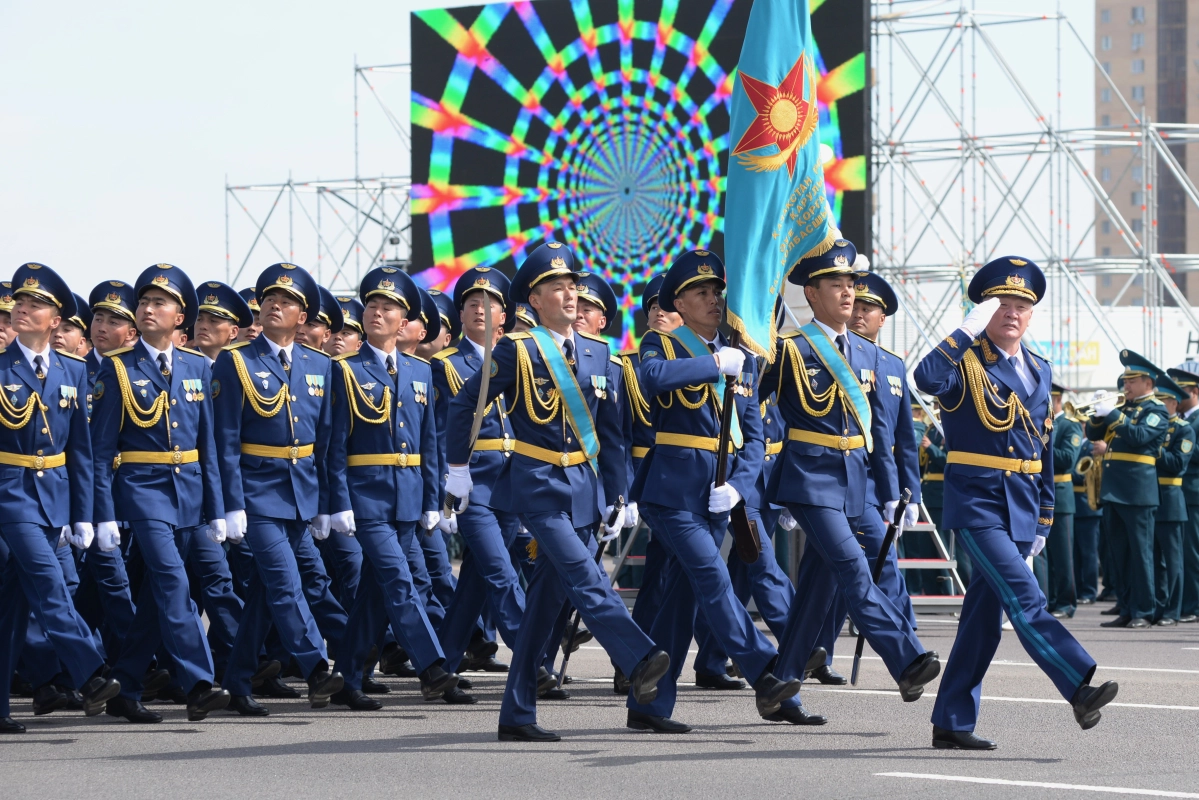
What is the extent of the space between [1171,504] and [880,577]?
211 inches

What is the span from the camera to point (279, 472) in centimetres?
770

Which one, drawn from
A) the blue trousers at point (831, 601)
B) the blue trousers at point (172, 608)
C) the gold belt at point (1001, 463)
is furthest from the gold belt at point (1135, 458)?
the blue trousers at point (172, 608)

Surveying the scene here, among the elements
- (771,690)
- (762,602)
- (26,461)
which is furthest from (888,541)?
(26,461)

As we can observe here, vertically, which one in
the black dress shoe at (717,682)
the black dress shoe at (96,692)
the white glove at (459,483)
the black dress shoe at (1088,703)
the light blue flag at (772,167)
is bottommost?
the black dress shoe at (717,682)

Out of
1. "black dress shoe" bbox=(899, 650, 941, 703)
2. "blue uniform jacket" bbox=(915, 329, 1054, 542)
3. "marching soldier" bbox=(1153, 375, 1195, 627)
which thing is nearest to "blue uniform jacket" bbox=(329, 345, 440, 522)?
"black dress shoe" bbox=(899, 650, 941, 703)

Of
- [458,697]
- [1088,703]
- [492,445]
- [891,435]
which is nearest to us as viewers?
[1088,703]

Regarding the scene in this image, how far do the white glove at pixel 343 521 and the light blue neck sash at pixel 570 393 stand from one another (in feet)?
4.54

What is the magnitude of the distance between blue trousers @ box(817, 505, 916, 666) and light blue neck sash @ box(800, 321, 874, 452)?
109 cm

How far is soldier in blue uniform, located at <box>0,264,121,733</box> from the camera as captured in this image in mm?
7020

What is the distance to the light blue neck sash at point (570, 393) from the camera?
677 centimetres

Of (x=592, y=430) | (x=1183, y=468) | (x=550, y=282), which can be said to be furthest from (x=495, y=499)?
(x=1183, y=468)

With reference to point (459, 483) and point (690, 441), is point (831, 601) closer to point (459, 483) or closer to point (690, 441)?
point (690, 441)

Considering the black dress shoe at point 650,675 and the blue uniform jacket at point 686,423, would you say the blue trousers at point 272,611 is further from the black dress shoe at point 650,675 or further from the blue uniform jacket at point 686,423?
the black dress shoe at point 650,675

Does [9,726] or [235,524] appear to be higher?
[235,524]
